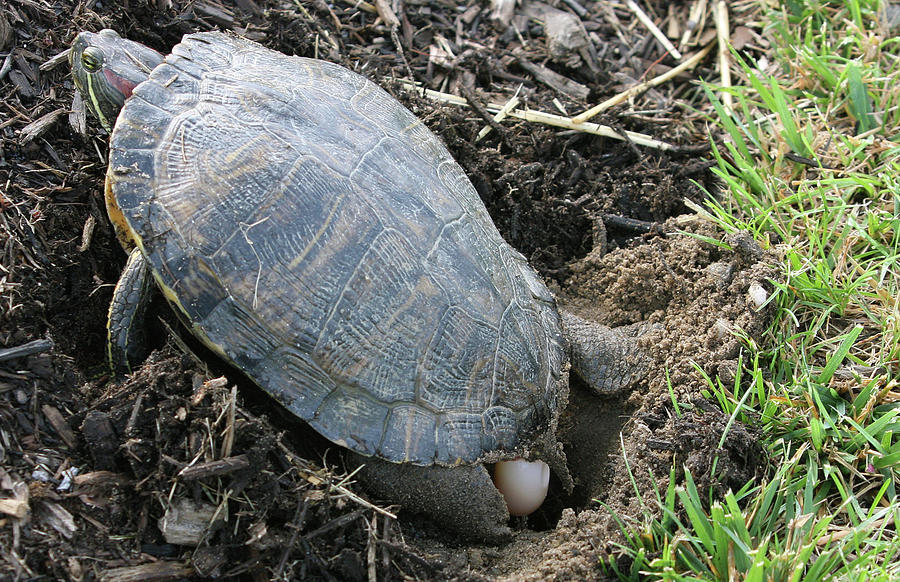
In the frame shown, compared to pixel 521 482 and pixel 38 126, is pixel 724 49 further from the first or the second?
pixel 38 126

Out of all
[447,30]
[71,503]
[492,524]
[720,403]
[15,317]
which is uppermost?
[447,30]

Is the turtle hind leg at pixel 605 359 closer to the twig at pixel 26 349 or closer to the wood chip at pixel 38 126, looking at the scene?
the twig at pixel 26 349

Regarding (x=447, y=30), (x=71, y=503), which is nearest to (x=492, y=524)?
(x=71, y=503)

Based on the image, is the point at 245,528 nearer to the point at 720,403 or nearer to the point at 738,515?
the point at 738,515

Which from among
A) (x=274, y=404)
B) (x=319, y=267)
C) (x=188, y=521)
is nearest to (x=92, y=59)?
(x=319, y=267)

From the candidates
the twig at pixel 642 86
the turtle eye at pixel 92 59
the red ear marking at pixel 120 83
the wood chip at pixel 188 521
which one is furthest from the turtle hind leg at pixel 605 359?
the turtle eye at pixel 92 59

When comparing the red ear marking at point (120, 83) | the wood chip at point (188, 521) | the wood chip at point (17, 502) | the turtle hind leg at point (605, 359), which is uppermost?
the red ear marking at point (120, 83)
